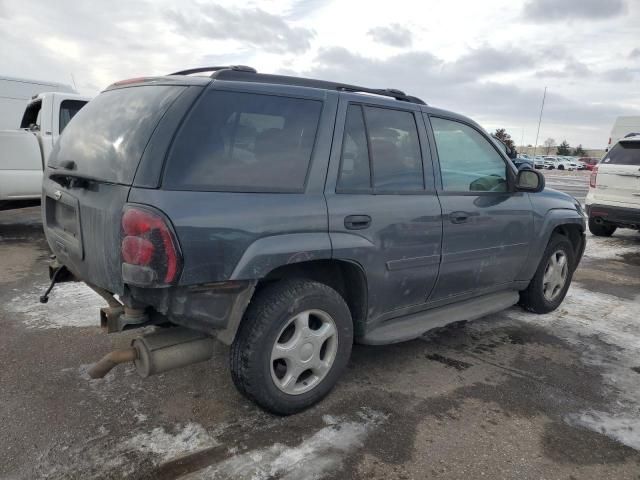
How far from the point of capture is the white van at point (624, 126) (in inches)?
645

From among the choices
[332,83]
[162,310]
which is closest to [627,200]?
[332,83]

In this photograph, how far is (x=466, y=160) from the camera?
382 centimetres

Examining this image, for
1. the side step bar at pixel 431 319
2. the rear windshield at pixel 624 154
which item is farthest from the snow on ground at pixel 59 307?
the rear windshield at pixel 624 154

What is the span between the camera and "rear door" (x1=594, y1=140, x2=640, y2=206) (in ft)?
27.5

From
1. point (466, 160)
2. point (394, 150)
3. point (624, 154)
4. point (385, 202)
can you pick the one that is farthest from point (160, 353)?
point (624, 154)

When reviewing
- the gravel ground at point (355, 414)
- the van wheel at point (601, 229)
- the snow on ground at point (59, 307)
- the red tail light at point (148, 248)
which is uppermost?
the red tail light at point (148, 248)

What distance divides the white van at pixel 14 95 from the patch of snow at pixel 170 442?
1170cm

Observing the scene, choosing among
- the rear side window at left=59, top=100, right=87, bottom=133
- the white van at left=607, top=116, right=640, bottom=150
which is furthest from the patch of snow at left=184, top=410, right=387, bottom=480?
the white van at left=607, top=116, right=640, bottom=150

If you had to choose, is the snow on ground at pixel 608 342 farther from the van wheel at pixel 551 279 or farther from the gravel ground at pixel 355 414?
the van wheel at pixel 551 279

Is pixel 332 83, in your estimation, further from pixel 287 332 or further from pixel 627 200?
pixel 627 200

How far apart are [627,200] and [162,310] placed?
8.51m

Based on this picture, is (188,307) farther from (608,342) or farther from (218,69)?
(608,342)

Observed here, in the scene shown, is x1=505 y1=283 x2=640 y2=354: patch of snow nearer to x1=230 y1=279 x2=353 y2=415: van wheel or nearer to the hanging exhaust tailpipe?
x1=230 y1=279 x2=353 y2=415: van wheel

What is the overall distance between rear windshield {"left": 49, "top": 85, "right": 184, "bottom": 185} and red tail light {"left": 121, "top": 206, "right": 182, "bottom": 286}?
0.22 metres
